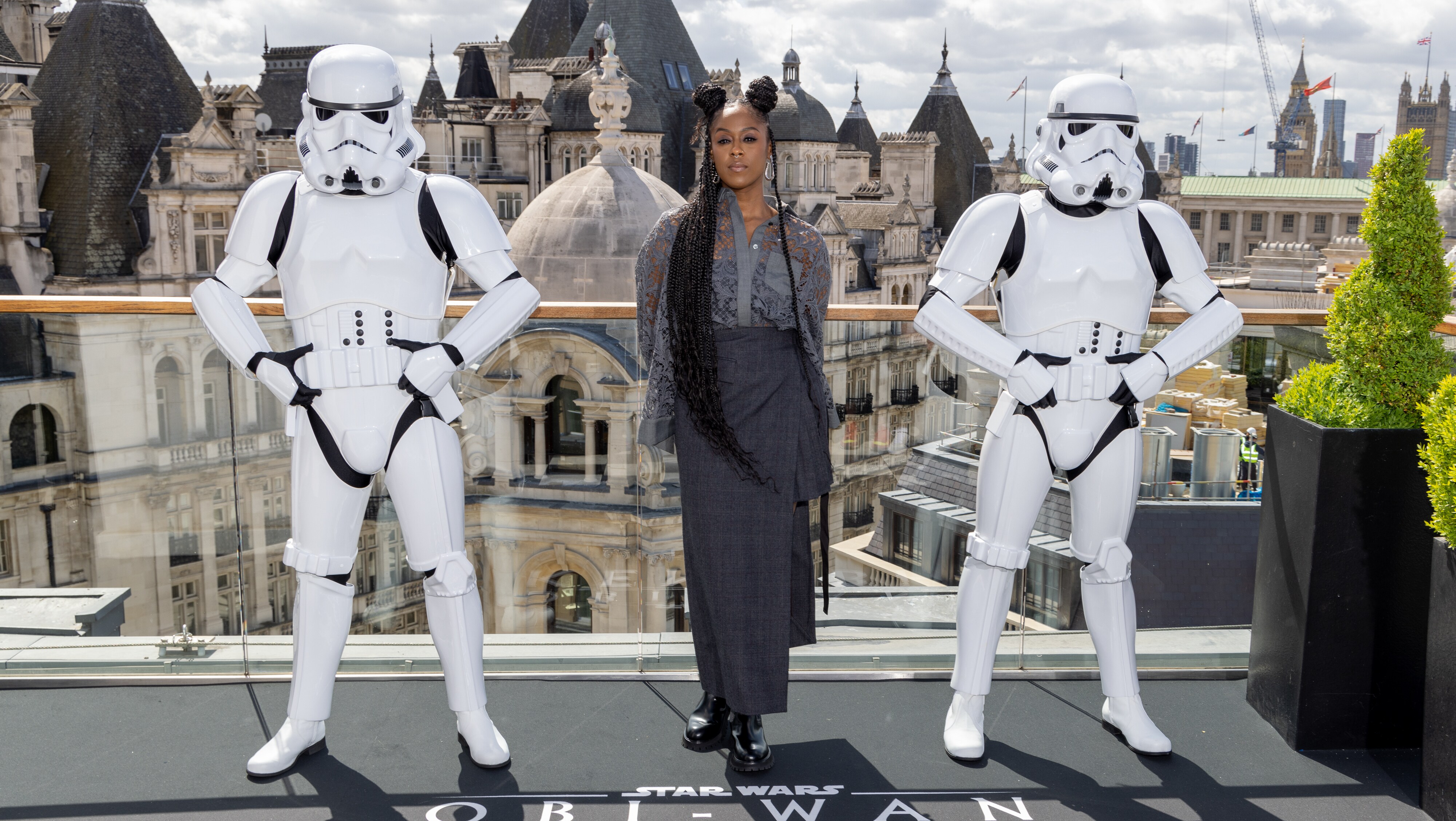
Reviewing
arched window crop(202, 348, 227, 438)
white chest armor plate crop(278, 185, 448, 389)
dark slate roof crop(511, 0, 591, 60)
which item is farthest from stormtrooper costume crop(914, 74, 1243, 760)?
dark slate roof crop(511, 0, 591, 60)

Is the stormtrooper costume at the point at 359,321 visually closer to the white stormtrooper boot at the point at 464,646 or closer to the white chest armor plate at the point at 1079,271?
the white stormtrooper boot at the point at 464,646

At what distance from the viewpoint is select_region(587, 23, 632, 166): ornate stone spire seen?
19.0m

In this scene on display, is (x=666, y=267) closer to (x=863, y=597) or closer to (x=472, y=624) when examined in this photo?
(x=472, y=624)

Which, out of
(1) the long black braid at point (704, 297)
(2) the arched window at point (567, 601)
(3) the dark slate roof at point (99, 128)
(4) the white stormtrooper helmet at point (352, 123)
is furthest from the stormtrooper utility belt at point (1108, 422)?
(3) the dark slate roof at point (99, 128)

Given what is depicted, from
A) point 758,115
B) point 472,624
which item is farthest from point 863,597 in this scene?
point 758,115

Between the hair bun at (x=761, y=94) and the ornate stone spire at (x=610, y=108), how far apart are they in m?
15.7

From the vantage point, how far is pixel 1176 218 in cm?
365

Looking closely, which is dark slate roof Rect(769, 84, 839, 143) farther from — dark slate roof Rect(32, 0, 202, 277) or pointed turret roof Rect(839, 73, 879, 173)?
dark slate roof Rect(32, 0, 202, 277)

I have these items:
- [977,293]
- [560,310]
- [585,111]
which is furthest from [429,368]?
[585,111]

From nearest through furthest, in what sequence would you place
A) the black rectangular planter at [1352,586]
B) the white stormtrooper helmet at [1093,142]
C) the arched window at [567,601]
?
the white stormtrooper helmet at [1093,142]
the black rectangular planter at [1352,586]
the arched window at [567,601]

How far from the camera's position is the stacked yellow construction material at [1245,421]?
527 cm

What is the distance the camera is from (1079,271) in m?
3.57

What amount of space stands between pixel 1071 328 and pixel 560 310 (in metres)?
1.94

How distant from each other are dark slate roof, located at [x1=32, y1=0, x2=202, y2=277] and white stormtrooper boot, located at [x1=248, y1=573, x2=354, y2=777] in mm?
35670
